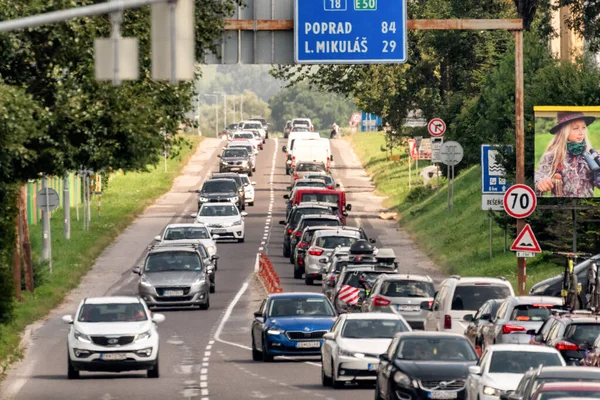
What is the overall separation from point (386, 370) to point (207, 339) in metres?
13.2

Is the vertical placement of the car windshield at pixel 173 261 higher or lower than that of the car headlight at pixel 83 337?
higher

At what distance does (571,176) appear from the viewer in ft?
138

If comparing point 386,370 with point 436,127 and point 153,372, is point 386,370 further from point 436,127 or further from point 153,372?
point 436,127

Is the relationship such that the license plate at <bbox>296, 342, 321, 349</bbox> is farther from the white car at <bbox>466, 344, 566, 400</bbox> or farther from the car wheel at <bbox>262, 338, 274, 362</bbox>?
the white car at <bbox>466, 344, 566, 400</bbox>

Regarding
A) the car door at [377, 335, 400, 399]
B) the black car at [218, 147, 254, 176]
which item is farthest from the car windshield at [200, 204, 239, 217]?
the car door at [377, 335, 400, 399]

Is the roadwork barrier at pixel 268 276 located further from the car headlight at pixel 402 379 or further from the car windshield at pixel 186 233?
the car headlight at pixel 402 379

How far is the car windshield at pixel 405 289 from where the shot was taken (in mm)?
35750

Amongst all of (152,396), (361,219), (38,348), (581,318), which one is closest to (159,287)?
(38,348)

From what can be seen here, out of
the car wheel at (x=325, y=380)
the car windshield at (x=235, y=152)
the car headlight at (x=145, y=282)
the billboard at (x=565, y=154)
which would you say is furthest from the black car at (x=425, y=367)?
the car windshield at (x=235, y=152)

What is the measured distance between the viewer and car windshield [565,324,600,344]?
83.3 feet

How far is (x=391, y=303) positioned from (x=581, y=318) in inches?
398

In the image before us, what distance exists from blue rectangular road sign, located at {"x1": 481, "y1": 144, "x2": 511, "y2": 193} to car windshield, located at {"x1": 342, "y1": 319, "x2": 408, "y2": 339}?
12.5 metres

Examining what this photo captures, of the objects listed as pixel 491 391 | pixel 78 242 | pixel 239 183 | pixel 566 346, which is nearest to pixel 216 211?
pixel 78 242

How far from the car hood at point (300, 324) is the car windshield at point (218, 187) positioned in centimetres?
3643
